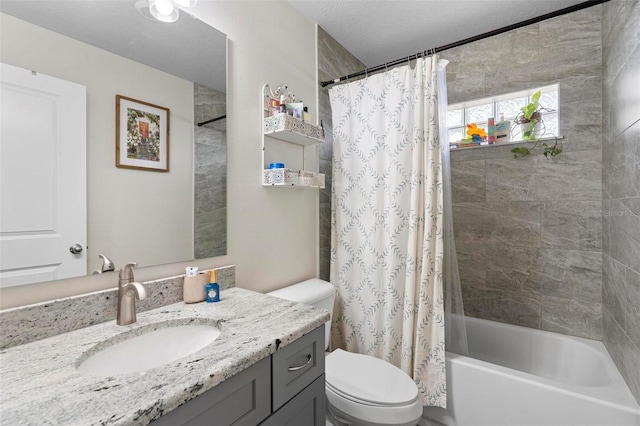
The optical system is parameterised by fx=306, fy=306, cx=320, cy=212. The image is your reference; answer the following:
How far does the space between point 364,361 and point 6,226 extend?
1530mm

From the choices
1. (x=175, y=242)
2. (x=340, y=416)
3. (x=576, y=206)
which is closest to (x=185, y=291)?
(x=175, y=242)

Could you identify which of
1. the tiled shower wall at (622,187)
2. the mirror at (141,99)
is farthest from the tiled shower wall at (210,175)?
the tiled shower wall at (622,187)

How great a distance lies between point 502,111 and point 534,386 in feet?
6.11

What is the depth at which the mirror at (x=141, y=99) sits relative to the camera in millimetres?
949

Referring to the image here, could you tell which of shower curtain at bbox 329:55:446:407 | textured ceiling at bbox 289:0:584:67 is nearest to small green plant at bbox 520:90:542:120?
textured ceiling at bbox 289:0:584:67

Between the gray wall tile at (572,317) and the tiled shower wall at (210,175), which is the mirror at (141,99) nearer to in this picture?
the tiled shower wall at (210,175)

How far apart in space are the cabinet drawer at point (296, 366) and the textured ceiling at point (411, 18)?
190 cm

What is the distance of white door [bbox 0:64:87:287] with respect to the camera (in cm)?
85

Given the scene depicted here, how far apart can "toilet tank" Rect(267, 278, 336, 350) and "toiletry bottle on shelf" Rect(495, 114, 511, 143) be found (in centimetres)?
169

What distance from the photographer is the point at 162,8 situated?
3.94ft

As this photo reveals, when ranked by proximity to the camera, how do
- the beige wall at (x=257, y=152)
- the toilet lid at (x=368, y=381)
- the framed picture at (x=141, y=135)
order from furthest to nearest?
the beige wall at (x=257, y=152) < the toilet lid at (x=368, y=381) < the framed picture at (x=141, y=135)

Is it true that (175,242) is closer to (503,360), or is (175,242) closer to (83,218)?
(83,218)

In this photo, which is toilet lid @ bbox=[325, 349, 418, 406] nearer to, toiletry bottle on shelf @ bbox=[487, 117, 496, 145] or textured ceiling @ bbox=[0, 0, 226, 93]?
textured ceiling @ bbox=[0, 0, 226, 93]

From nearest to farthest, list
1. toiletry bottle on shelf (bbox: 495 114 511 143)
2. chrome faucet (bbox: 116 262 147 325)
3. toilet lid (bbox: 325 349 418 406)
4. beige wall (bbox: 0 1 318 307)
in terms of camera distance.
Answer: chrome faucet (bbox: 116 262 147 325), toilet lid (bbox: 325 349 418 406), beige wall (bbox: 0 1 318 307), toiletry bottle on shelf (bbox: 495 114 511 143)
